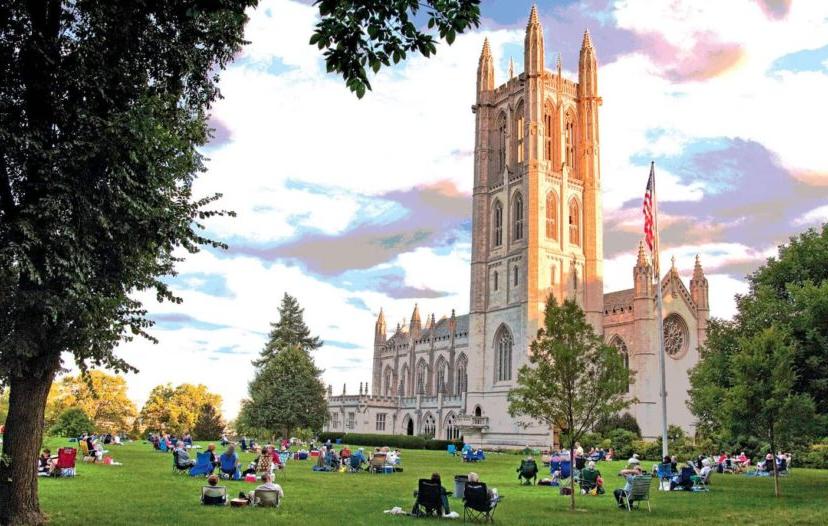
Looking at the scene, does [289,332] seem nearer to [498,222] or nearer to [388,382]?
[498,222]

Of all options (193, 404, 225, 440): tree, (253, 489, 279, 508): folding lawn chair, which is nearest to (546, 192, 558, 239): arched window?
(193, 404, 225, 440): tree

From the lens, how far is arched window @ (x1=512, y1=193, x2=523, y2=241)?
68.2 metres

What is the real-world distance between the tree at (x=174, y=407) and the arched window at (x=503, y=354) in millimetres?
31143

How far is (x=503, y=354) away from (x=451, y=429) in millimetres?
11804

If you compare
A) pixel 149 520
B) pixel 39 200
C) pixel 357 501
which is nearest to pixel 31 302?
pixel 39 200

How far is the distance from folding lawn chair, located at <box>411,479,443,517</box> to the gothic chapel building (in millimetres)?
45855

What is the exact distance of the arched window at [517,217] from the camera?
68188 mm

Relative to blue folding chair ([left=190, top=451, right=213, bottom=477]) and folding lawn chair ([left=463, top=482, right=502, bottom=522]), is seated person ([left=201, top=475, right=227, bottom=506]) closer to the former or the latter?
folding lawn chair ([left=463, top=482, right=502, bottom=522])

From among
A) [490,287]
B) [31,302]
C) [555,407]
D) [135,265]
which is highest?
[490,287]

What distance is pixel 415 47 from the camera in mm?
9305

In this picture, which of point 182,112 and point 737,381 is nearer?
point 182,112

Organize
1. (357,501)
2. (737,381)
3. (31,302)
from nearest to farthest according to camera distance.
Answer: (31,302) → (357,501) → (737,381)

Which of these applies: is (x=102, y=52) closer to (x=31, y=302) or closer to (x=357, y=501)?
(x=31, y=302)

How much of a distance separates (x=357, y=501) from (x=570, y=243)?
52773mm
